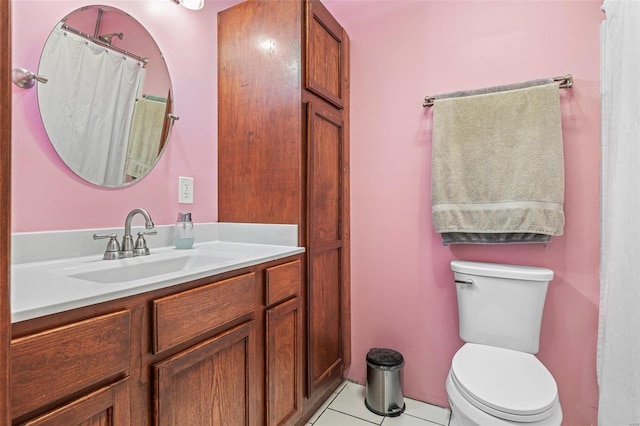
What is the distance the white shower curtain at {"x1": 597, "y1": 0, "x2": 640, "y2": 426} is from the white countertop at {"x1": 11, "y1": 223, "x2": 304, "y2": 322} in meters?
1.22

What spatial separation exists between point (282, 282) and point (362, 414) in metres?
0.90

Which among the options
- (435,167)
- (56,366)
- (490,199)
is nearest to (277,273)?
(56,366)

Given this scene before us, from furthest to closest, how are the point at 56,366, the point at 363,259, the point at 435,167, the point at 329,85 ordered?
1. the point at 363,259
2. the point at 329,85
3. the point at 435,167
4. the point at 56,366

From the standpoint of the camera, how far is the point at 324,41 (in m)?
1.70

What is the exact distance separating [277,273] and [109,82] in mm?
1017

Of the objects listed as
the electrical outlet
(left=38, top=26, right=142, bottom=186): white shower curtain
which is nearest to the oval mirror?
(left=38, top=26, right=142, bottom=186): white shower curtain

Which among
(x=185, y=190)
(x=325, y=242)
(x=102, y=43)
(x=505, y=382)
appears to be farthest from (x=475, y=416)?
(x=102, y=43)

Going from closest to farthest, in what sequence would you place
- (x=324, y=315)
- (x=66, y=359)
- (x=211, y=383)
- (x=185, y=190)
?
1. (x=66, y=359)
2. (x=211, y=383)
3. (x=185, y=190)
4. (x=324, y=315)

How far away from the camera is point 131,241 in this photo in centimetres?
123

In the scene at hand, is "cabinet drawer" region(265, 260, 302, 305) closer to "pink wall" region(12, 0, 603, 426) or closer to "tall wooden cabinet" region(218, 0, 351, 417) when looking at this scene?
"tall wooden cabinet" region(218, 0, 351, 417)

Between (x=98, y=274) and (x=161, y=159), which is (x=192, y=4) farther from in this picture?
(x=98, y=274)

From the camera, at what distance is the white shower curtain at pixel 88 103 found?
110 cm

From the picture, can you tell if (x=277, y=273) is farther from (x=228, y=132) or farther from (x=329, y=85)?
(x=329, y=85)

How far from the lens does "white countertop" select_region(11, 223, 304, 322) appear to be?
0.65m
